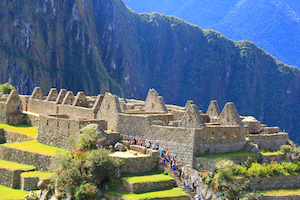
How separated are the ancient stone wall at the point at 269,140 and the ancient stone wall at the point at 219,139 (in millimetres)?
2172

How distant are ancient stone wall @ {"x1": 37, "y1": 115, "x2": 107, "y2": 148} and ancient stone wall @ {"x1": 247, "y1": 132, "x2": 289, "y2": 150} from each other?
14065 millimetres

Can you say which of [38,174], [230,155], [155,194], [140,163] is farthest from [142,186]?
[38,174]

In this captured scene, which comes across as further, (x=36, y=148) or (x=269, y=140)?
(x=269, y=140)

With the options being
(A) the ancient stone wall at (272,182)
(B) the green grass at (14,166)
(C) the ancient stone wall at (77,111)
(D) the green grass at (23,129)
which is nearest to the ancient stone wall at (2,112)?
(D) the green grass at (23,129)

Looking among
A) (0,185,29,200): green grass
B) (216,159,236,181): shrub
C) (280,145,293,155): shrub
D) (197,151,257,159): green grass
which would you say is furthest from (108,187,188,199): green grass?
(280,145,293,155): shrub

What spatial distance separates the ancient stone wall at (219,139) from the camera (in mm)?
32000

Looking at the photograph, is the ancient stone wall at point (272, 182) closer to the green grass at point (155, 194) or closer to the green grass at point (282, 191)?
the green grass at point (282, 191)

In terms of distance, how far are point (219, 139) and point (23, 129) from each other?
73.3 feet

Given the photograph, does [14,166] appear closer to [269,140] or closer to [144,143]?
[144,143]

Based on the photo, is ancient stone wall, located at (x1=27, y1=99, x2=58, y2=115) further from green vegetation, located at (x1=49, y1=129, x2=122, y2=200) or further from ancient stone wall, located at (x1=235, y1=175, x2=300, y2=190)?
ancient stone wall, located at (x1=235, y1=175, x2=300, y2=190)

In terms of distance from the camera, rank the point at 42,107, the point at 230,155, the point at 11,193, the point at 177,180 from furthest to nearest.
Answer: the point at 42,107, the point at 230,155, the point at 177,180, the point at 11,193

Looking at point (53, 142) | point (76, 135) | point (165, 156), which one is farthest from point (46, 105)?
point (165, 156)

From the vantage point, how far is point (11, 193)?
30.2 meters

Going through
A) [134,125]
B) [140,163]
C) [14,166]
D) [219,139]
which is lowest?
[14,166]
